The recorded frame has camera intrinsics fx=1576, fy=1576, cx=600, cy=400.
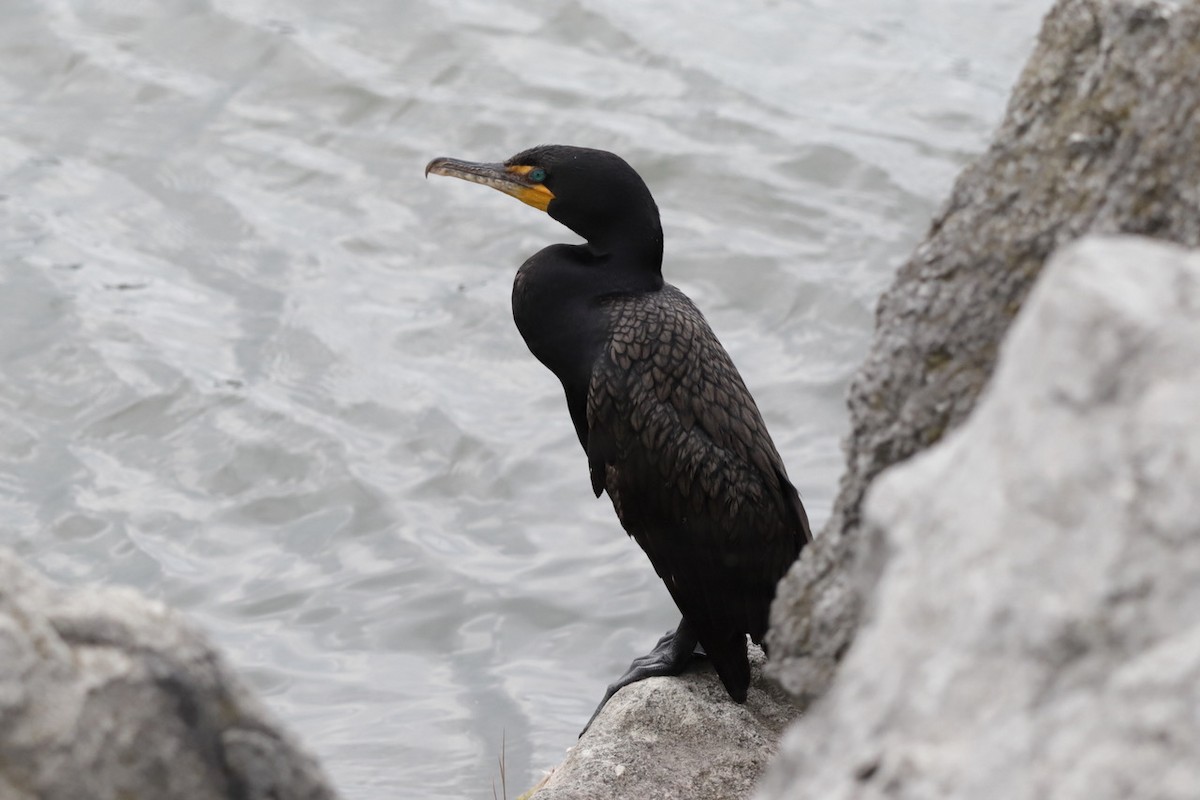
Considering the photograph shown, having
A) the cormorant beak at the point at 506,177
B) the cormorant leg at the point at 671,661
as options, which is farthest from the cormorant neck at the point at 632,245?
the cormorant leg at the point at 671,661

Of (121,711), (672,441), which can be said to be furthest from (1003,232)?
(672,441)

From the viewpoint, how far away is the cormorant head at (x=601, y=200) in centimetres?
471

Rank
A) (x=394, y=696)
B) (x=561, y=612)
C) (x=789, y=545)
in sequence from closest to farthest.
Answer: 1. (x=789, y=545)
2. (x=394, y=696)
3. (x=561, y=612)

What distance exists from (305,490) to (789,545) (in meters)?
4.74

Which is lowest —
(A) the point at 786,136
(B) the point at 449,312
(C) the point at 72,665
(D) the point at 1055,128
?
(B) the point at 449,312

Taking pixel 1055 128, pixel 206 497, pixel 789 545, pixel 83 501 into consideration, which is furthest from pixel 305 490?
pixel 1055 128

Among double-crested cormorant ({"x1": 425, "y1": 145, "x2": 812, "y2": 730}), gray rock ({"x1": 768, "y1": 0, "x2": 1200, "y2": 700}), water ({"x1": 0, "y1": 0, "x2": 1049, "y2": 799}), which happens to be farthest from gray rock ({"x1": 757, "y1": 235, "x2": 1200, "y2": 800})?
water ({"x1": 0, "y1": 0, "x2": 1049, "y2": 799})

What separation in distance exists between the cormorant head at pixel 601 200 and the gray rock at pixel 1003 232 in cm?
228

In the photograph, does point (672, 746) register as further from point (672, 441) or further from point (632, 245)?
point (632, 245)

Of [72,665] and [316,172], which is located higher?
[72,665]

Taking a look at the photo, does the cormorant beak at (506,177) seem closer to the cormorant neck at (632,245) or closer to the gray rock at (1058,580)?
the cormorant neck at (632,245)

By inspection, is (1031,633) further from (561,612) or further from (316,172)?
(316,172)

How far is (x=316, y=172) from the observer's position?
11.3 meters

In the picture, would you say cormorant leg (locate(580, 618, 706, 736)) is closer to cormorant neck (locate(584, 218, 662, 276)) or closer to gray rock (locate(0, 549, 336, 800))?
cormorant neck (locate(584, 218, 662, 276))
